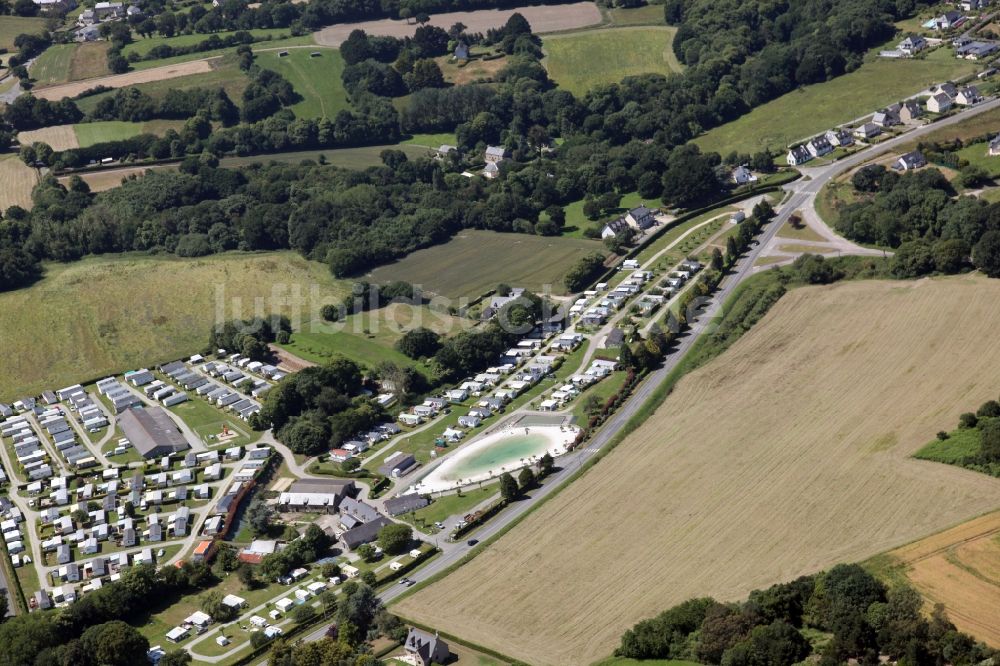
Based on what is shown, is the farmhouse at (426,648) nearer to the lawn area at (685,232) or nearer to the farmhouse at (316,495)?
the farmhouse at (316,495)

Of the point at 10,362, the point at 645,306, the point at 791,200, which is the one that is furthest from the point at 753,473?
the point at 10,362

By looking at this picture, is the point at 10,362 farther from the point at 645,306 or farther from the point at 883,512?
the point at 883,512

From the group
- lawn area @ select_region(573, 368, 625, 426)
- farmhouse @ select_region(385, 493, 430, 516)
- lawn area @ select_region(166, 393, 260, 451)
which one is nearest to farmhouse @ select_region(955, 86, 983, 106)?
lawn area @ select_region(573, 368, 625, 426)

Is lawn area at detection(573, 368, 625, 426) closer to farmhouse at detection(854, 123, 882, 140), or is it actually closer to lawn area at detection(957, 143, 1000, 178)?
lawn area at detection(957, 143, 1000, 178)

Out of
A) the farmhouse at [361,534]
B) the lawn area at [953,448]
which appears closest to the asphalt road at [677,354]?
the farmhouse at [361,534]

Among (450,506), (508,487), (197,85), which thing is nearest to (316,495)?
(450,506)

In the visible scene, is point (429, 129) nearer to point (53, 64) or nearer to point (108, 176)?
point (108, 176)
